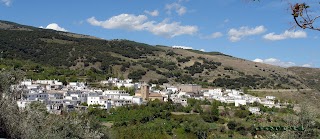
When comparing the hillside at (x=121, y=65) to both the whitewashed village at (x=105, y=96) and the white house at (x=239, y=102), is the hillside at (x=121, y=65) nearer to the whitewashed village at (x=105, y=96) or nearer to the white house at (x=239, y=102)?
the whitewashed village at (x=105, y=96)

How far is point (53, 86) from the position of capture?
226 ft

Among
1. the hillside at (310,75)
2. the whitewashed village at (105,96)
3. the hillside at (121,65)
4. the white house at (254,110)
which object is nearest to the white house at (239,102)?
the whitewashed village at (105,96)

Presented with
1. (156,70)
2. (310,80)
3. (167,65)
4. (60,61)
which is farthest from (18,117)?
(310,80)

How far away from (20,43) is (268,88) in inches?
2562

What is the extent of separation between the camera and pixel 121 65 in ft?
341

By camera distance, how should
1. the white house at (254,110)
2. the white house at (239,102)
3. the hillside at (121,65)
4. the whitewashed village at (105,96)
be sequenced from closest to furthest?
the whitewashed village at (105,96), the white house at (254,110), the white house at (239,102), the hillside at (121,65)

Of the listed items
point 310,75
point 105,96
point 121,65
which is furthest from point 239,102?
point 310,75

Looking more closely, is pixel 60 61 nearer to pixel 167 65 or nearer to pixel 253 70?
pixel 167 65

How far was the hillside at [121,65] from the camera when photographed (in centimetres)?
8900

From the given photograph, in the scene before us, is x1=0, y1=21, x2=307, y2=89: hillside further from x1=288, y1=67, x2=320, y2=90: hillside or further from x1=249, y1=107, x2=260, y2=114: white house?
x1=249, y1=107, x2=260, y2=114: white house

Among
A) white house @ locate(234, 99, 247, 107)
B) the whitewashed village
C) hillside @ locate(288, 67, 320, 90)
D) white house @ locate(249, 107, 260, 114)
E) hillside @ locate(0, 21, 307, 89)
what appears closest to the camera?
the whitewashed village

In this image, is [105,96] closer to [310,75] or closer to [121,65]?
[121,65]

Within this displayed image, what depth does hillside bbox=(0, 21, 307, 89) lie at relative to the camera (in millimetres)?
89000

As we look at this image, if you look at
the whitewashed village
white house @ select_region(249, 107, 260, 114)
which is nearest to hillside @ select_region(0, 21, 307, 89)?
the whitewashed village
